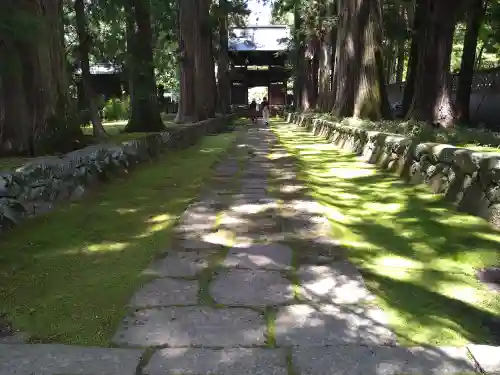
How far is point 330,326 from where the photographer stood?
2600 mm

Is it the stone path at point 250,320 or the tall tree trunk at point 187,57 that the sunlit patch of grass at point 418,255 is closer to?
the stone path at point 250,320

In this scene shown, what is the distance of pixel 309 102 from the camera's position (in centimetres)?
2922

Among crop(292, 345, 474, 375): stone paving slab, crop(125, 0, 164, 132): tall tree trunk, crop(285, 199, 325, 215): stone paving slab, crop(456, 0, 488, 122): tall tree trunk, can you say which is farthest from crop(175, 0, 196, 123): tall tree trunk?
crop(292, 345, 474, 375): stone paving slab

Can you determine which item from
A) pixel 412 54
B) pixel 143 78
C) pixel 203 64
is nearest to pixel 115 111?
pixel 203 64

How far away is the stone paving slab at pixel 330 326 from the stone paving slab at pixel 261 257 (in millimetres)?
723

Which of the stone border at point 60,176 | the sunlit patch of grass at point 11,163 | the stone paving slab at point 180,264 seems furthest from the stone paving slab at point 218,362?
the sunlit patch of grass at point 11,163

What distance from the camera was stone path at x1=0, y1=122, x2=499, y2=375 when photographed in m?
2.20

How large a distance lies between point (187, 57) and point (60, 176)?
11.5 m

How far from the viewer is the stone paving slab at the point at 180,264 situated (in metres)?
3.37

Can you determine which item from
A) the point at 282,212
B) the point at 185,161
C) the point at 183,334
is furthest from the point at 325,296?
the point at 185,161

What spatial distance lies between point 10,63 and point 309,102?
25.4 metres

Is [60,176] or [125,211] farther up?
[60,176]

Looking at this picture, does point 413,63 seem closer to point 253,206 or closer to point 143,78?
point 143,78

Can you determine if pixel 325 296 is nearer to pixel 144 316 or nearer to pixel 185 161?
pixel 144 316
